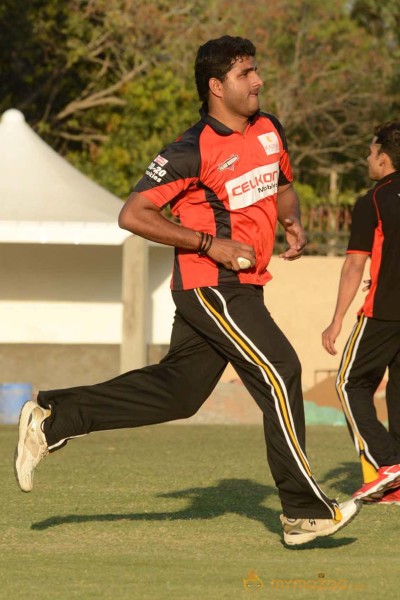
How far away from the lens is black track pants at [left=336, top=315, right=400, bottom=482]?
7410 mm

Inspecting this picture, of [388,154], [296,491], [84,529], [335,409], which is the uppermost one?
[388,154]

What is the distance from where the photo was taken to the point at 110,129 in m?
28.2

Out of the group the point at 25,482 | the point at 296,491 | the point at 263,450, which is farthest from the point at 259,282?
the point at 263,450

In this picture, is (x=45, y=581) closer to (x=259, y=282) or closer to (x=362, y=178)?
(x=259, y=282)

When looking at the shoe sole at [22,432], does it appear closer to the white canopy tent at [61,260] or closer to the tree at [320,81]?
the white canopy tent at [61,260]

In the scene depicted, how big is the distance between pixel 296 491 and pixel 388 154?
92.8 inches

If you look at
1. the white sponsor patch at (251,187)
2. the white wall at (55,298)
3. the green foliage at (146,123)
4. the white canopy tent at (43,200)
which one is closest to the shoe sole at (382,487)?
the white sponsor patch at (251,187)

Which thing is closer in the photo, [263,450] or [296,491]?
[296,491]

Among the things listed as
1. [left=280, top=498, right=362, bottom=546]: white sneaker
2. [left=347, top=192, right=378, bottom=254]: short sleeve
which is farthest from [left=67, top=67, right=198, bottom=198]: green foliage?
[left=280, top=498, right=362, bottom=546]: white sneaker

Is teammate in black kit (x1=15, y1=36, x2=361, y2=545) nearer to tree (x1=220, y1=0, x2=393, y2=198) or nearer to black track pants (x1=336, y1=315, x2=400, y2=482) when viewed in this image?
black track pants (x1=336, y1=315, x2=400, y2=482)

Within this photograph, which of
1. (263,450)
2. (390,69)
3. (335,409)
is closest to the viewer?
(263,450)

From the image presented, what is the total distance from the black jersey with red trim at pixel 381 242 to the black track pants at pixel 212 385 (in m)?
1.42

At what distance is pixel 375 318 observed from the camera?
742cm

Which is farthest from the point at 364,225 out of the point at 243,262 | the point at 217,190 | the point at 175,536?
the point at 175,536
